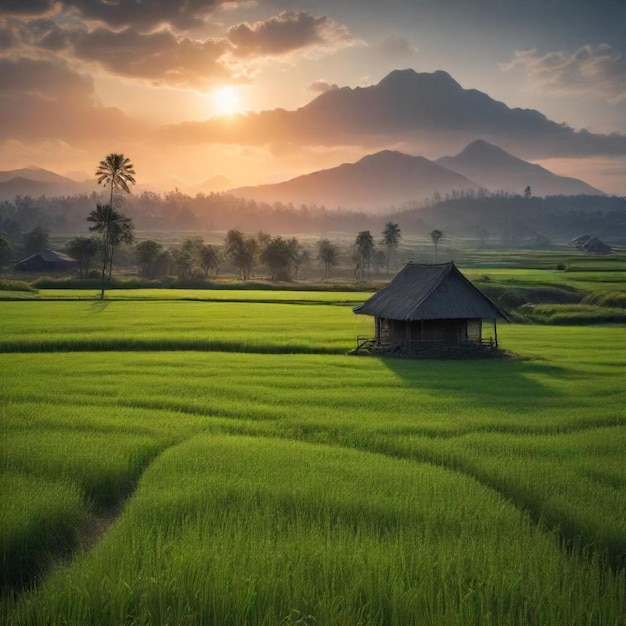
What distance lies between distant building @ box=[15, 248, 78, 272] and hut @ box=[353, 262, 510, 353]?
66405 millimetres

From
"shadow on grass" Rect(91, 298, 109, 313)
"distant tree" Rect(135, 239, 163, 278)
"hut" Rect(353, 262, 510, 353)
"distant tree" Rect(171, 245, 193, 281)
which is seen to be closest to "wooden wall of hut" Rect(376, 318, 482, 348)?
"hut" Rect(353, 262, 510, 353)

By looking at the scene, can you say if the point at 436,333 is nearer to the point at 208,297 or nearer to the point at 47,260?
the point at 208,297

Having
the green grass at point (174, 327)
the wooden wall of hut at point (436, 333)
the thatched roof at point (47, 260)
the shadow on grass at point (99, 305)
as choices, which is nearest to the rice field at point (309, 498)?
the green grass at point (174, 327)

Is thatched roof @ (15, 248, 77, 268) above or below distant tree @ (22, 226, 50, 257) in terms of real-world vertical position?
below

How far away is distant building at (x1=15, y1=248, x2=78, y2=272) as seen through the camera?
285ft

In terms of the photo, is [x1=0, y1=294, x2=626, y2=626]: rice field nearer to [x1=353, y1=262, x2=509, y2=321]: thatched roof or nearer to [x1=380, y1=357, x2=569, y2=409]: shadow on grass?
[x1=380, y1=357, x2=569, y2=409]: shadow on grass

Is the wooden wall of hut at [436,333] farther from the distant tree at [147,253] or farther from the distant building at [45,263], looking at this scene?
the distant tree at [147,253]

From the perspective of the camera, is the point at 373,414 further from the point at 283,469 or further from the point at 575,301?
the point at 575,301

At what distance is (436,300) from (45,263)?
Result: 233ft

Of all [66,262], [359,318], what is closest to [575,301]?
[359,318]

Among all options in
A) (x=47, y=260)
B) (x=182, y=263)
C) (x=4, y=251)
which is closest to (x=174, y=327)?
(x=47, y=260)

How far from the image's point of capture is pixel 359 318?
149 ft

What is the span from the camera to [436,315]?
30.9 m

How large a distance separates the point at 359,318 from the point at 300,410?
2830 centimetres
